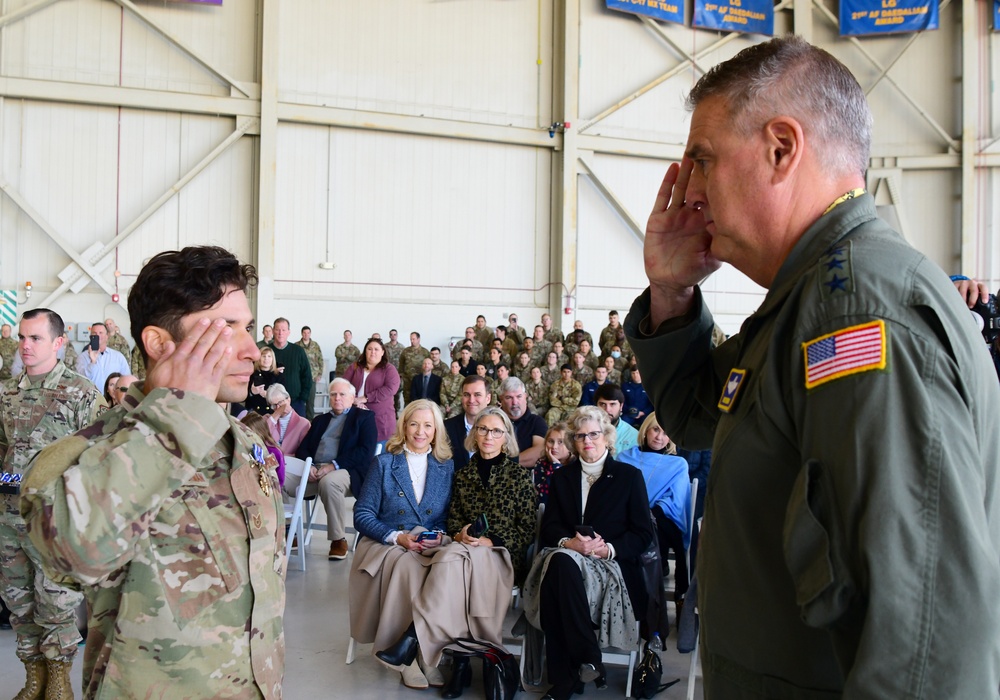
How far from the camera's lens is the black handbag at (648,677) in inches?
152

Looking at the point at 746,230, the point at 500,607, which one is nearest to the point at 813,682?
the point at 746,230

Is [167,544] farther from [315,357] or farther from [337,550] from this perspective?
[315,357]

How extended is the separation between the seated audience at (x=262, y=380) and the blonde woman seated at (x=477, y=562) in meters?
3.46

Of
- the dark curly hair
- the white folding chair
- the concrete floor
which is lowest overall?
the concrete floor

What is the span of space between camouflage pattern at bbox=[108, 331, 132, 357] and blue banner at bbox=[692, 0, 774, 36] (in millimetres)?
11879

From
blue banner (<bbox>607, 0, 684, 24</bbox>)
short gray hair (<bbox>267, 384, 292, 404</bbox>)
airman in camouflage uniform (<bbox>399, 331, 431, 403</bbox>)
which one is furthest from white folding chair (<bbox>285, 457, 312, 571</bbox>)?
blue banner (<bbox>607, 0, 684, 24</bbox>)

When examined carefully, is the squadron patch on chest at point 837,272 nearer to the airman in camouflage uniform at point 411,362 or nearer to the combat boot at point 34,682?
the combat boot at point 34,682

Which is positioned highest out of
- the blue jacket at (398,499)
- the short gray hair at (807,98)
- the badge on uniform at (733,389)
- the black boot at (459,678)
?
the short gray hair at (807,98)

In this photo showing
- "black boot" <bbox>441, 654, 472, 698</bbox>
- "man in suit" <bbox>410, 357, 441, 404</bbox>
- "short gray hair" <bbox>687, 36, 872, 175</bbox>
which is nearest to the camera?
"short gray hair" <bbox>687, 36, 872, 175</bbox>

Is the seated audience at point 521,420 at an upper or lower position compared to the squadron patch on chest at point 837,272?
lower

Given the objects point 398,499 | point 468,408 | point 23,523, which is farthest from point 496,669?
point 468,408

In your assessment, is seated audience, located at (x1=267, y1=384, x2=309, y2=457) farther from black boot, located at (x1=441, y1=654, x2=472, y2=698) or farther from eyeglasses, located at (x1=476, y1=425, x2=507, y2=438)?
black boot, located at (x1=441, y1=654, x2=472, y2=698)

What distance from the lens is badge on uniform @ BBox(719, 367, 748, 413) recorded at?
45.3 inches

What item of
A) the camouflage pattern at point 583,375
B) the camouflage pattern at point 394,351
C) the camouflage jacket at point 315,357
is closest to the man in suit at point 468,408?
the camouflage pattern at point 583,375
